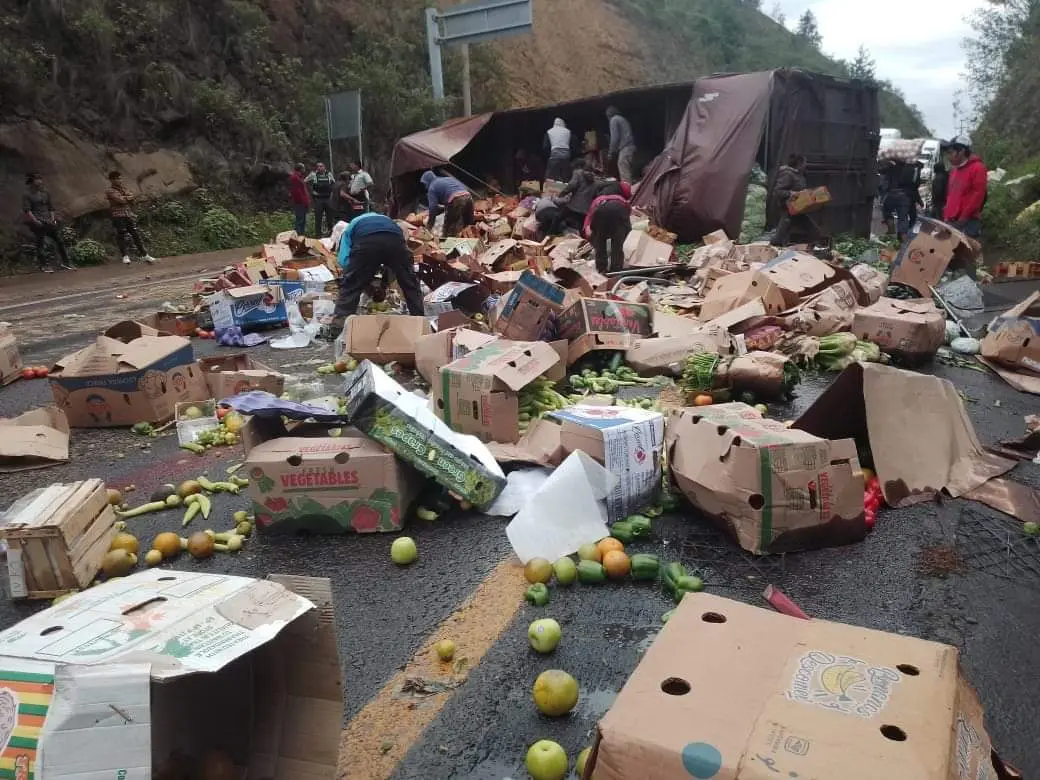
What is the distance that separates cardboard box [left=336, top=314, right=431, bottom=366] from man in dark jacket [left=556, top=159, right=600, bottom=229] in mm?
5934

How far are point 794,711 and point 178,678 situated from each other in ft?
3.72

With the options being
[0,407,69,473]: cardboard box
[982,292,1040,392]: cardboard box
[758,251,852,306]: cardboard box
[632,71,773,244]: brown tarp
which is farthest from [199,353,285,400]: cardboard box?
[632,71,773,244]: brown tarp

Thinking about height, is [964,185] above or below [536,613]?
above

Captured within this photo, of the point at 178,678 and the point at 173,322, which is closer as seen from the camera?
the point at 178,678

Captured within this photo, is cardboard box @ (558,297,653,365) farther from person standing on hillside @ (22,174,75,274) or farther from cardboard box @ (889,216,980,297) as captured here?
person standing on hillside @ (22,174,75,274)

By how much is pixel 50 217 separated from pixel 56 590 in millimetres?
13171

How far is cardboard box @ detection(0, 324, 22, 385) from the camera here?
6.01 m

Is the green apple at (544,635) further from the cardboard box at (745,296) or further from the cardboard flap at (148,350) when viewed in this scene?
the cardboard box at (745,296)

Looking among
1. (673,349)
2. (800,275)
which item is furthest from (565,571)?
(800,275)

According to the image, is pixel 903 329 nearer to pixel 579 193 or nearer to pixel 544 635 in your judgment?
pixel 544 635

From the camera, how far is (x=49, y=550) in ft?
9.13

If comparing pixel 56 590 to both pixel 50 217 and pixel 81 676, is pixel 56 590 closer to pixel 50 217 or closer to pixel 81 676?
pixel 81 676

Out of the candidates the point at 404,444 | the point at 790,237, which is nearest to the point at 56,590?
the point at 404,444

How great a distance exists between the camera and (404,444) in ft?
10.2
